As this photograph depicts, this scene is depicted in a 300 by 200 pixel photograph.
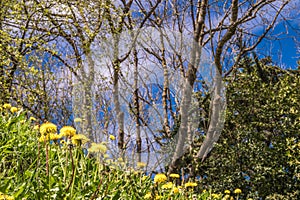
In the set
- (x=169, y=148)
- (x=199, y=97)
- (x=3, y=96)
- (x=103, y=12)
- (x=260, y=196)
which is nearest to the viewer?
(x=3, y=96)

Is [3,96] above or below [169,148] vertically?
above

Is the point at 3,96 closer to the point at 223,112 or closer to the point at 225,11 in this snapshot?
the point at 223,112

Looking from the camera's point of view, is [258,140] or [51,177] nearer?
[51,177]

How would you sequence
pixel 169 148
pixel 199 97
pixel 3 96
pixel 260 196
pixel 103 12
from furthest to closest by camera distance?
pixel 199 97
pixel 103 12
pixel 260 196
pixel 169 148
pixel 3 96

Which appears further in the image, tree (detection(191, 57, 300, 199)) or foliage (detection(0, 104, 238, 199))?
tree (detection(191, 57, 300, 199))

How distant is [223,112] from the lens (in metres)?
6.39

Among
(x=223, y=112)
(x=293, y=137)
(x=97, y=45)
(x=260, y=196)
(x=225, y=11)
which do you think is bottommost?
(x=260, y=196)

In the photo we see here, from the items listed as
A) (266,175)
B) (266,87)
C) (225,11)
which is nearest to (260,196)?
(266,175)

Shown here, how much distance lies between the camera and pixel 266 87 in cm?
777

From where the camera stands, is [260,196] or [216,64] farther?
[260,196]

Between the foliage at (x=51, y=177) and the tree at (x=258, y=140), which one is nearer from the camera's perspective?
the foliage at (x=51, y=177)

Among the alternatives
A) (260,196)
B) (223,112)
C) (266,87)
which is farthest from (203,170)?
(266,87)

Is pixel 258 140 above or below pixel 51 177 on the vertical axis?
above

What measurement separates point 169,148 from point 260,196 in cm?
212
